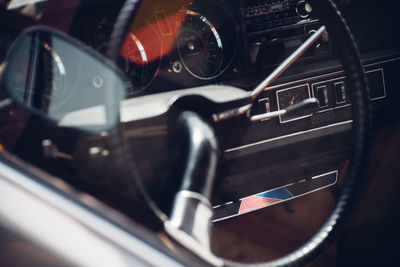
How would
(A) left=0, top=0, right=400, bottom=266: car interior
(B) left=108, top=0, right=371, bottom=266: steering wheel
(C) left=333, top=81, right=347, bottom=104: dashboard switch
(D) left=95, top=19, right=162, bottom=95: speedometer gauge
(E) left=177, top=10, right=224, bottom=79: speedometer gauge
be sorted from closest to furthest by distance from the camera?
(A) left=0, top=0, right=400, bottom=266: car interior → (B) left=108, top=0, right=371, bottom=266: steering wheel → (D) left=95, top=19, right=162, bottom=95: speedometer gauge → (E) left=177, top=10, right=224, bottom=79: speedometer gauge → (C) left=333, top=81, right=347, bottom=104: dashboard switch

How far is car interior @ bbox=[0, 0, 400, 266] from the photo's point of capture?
56 cm

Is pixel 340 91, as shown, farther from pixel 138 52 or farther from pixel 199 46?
pixel 138 52

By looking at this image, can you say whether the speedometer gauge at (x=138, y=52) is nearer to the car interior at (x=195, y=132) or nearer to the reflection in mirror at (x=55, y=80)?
the car interior at (x=195, y=132)

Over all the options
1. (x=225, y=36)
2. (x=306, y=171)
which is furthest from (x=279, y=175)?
(x=225, y=36)

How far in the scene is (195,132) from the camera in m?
0.71

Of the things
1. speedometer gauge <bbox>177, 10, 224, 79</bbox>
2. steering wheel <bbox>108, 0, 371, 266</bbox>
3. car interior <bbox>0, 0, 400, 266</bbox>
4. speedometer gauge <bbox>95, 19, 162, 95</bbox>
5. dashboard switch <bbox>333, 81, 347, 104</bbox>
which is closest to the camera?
car interior <bbox>0, 0, 400, 266</bbox>

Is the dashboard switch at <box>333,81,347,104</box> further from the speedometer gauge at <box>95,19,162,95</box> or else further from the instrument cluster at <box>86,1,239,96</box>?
the speedometer gauge at <box>95,19,162,95</box>

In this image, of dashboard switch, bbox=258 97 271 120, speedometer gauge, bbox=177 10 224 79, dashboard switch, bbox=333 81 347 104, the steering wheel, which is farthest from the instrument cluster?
the steering wheel

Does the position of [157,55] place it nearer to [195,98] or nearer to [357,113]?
[195,98]

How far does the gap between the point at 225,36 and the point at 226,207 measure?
0.66 meters

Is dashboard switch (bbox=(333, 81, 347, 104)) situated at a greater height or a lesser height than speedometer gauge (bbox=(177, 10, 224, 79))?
lesser

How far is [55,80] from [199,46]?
578mm

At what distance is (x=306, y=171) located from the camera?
1660mm

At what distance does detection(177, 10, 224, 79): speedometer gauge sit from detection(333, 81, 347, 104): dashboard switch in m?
0.50
